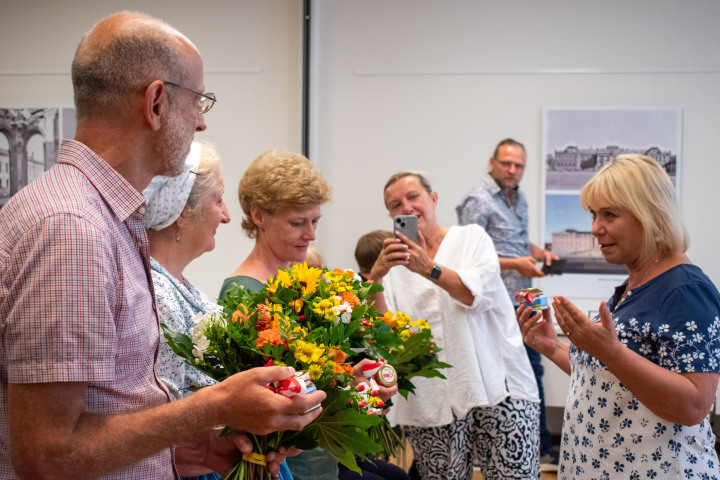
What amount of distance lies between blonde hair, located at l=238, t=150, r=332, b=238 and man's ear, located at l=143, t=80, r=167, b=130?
0.99m

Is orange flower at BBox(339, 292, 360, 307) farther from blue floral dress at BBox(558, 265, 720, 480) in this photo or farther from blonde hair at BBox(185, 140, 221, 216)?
blue floral dress at BBox(558, 265, 720, 480)

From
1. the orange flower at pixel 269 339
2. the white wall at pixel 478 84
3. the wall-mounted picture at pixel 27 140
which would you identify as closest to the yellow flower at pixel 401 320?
the orange flower at pixel 269 339

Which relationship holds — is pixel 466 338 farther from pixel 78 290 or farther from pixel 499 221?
pixel 78 290

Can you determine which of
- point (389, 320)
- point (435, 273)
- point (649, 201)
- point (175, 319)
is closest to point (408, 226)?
point (435, 273)

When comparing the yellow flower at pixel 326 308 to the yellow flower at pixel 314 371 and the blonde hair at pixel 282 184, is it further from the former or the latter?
the blonde hair at pixel 282 184

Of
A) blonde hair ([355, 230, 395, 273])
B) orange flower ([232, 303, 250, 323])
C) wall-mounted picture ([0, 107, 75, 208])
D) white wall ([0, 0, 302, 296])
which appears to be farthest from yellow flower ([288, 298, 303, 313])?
wall-mounted picture ([0, 107, 75, 208])

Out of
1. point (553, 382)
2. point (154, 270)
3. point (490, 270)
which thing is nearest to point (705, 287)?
point (490, 270)

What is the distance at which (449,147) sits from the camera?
4938mm

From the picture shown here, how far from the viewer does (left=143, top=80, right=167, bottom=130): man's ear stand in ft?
3.61

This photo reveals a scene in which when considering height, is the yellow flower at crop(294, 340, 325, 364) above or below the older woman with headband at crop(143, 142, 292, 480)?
below

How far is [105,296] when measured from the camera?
3.20 feet

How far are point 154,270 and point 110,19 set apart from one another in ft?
2.12

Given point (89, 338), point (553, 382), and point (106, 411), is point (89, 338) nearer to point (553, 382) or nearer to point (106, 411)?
point (106, 411)

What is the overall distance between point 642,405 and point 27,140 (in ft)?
14.4
